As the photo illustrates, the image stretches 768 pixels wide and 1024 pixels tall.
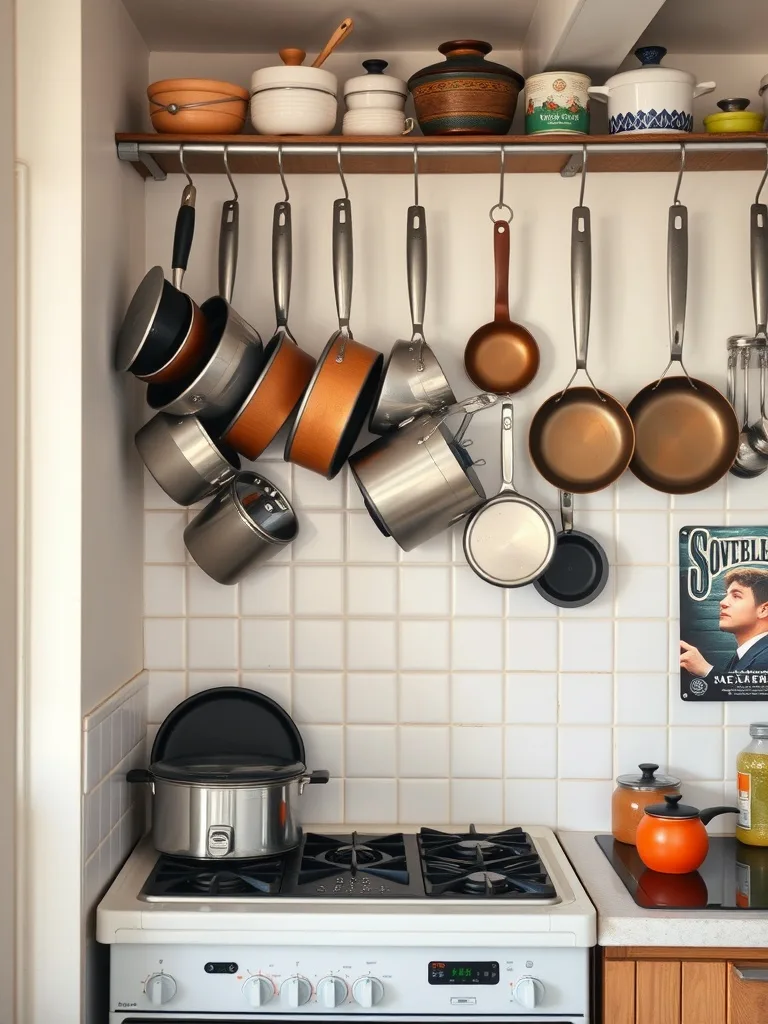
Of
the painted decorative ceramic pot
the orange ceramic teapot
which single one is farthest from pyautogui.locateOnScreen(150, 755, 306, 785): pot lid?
the painted decorative ceramic pot

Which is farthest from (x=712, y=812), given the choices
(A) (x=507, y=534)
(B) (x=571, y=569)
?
(A) (x=507, y=534)

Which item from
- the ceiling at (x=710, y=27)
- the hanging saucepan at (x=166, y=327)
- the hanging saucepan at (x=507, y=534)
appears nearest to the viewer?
the hanging saucepan at (x=166, y=327)

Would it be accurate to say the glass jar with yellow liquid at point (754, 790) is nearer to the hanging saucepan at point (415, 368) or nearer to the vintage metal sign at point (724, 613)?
the vintage metal sign at point (724, 613)

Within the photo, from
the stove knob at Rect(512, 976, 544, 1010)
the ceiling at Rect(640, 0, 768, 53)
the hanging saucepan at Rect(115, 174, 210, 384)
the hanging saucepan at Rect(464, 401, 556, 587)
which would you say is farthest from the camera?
the hanging saucepan at Rect(464, 401, 556, 587)

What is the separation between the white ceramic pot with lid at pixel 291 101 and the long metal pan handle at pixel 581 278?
49 cm

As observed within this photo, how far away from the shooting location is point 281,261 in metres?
1.89

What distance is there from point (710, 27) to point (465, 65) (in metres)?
0.48

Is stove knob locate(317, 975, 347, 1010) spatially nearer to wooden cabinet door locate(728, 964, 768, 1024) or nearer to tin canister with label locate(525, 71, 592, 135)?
wooden cabinet door locate(728, 964, 768, 1024)

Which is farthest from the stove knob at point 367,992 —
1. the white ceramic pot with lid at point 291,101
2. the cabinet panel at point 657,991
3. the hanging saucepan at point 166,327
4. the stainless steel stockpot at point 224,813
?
the white ceramic pot with lid at point 291,101

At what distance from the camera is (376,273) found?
6.79 ft

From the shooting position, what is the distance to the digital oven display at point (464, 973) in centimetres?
165

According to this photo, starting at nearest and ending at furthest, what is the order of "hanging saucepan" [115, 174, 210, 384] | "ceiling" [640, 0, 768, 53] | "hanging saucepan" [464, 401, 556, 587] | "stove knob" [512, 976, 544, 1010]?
1. "stove knob" [512, 976, 544, 1010]
2. "hanging saucepan" [115, 174, 210, 384]
3. "ceiling" [640, 0, 768, 53]
4. "hanging saucepan" [464, 401, 556, 587]

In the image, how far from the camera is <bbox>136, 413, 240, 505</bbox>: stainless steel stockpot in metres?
1.89

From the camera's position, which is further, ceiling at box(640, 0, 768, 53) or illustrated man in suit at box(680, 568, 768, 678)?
illustrated man in suit at box(680, 568, 768, 678)
